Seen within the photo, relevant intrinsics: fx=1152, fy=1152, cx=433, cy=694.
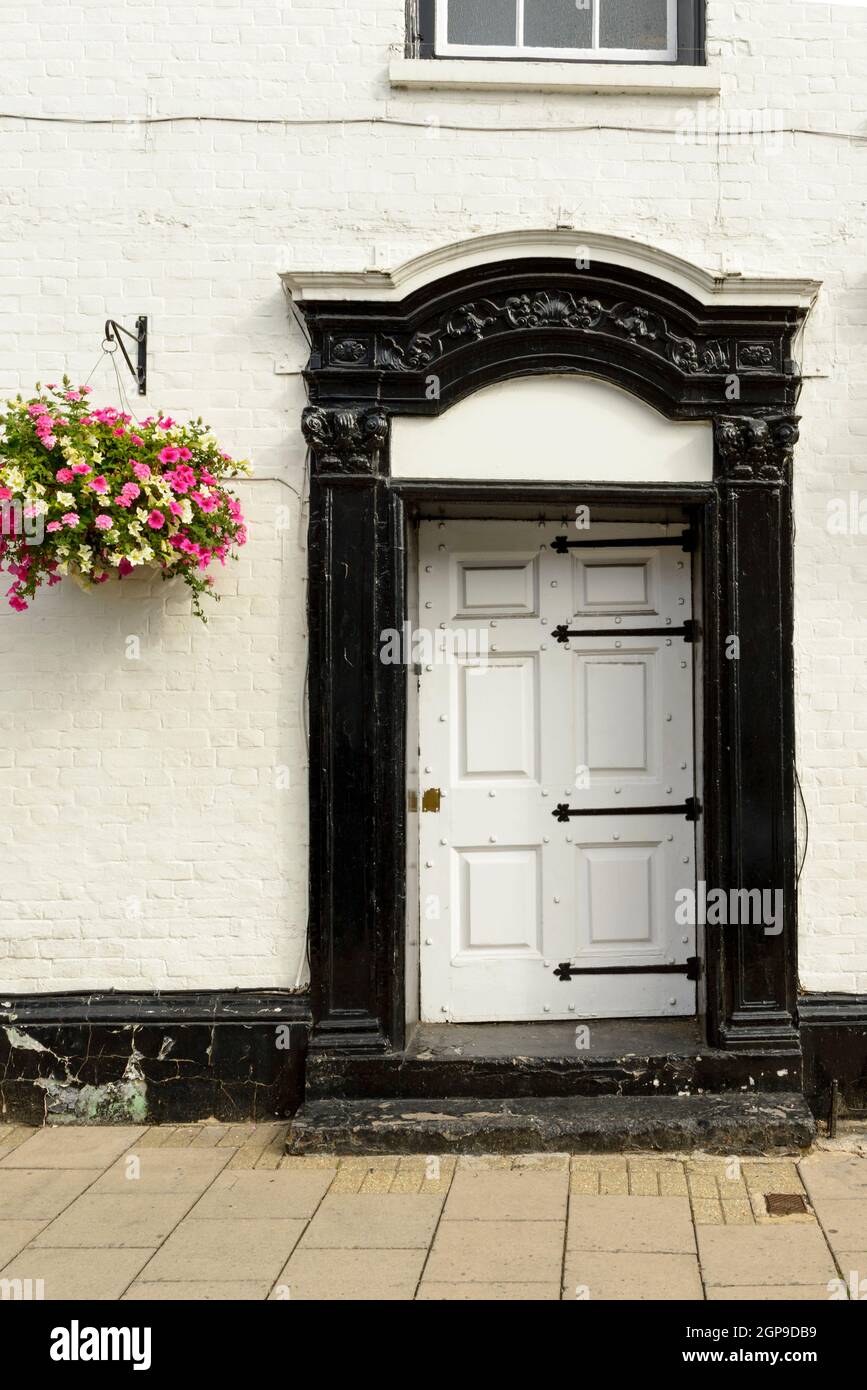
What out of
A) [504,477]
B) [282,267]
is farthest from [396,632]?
[282,267]

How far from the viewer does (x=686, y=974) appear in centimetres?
543

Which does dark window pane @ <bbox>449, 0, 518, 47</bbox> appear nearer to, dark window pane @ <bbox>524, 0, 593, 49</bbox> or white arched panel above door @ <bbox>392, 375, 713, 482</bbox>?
dark window pane @ <bbox>524, 0, 593, 49</bbox>

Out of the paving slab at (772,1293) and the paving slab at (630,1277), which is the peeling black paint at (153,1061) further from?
the paving slab at (772,1293)

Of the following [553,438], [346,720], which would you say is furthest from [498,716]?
[553,438]

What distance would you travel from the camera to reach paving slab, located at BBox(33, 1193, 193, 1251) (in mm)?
3945

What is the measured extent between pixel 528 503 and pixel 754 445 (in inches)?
39.9

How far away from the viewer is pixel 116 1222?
4094 mm

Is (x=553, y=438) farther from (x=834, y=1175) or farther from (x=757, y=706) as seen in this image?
(x=834, y=1175)

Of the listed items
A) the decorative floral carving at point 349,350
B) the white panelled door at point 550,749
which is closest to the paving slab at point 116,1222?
the white panelled door at point 550,749

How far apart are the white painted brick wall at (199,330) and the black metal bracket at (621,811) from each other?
68 centimetres

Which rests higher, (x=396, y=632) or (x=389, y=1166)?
(x=396, y=632)

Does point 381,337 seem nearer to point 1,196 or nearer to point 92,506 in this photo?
point 92,506

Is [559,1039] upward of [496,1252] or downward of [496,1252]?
upward

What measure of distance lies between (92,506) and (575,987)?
3.06m
